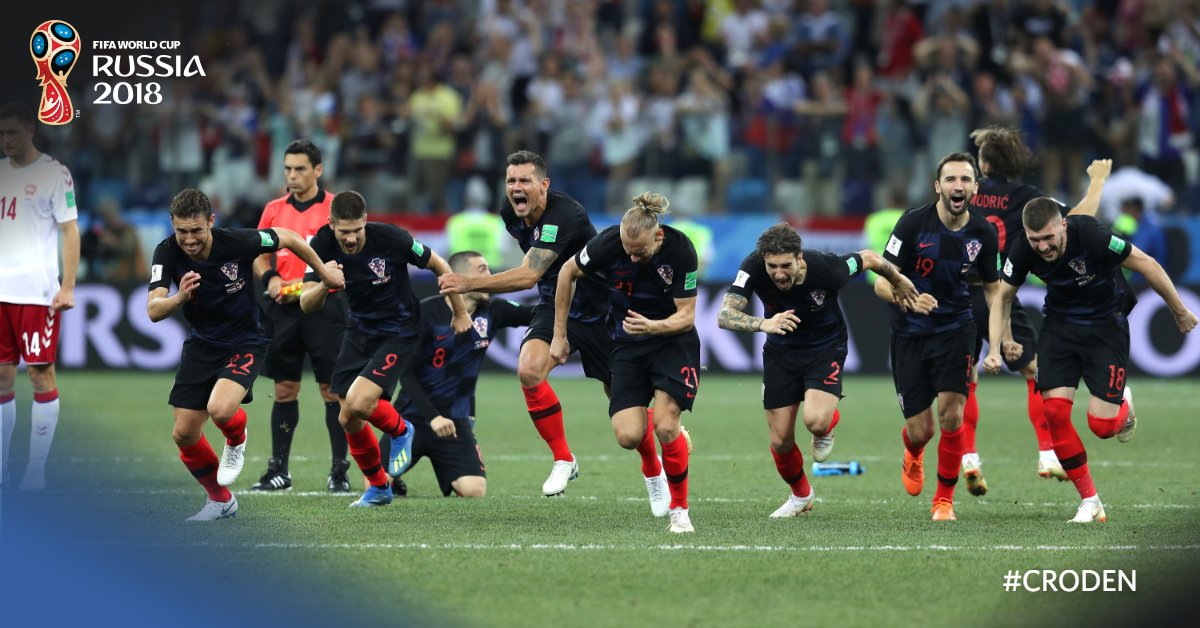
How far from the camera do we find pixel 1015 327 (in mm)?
11836

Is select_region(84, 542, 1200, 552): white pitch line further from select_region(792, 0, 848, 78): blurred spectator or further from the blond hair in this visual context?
select_region(792, 0, 848, 78): blurred spectator

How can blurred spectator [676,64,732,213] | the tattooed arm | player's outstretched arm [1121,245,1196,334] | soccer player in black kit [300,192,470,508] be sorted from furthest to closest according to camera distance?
blurred spectator [676,64,732,213] → soccer player in black kit [300,192,470,508] → player's outstretched arm [1121,245,1196,334] → the tattooed arm

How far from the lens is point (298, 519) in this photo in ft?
30.8

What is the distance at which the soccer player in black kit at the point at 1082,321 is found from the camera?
31.1 feet

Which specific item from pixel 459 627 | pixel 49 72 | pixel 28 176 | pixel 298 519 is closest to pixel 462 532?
pixel 298 519

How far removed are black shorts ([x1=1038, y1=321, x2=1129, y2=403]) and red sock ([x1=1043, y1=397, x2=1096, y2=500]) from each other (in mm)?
141

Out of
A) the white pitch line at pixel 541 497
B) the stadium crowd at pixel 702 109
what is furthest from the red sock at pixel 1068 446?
the stadium crowd at pixel 702 109

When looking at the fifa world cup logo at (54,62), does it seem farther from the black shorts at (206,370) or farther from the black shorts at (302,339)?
the black shorts at (206,370)

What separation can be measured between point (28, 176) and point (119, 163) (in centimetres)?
1103

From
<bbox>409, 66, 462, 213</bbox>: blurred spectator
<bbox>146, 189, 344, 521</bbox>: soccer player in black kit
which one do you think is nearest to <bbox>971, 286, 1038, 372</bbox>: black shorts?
<bbox>146, 189, 344, 521</bbox>: soccer player in black kit

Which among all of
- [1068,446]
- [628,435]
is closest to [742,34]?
[1068,446]

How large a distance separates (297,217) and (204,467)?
2.50m

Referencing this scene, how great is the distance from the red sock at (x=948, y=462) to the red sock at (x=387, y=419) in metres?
3.51

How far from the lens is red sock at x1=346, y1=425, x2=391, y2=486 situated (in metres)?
10.1
